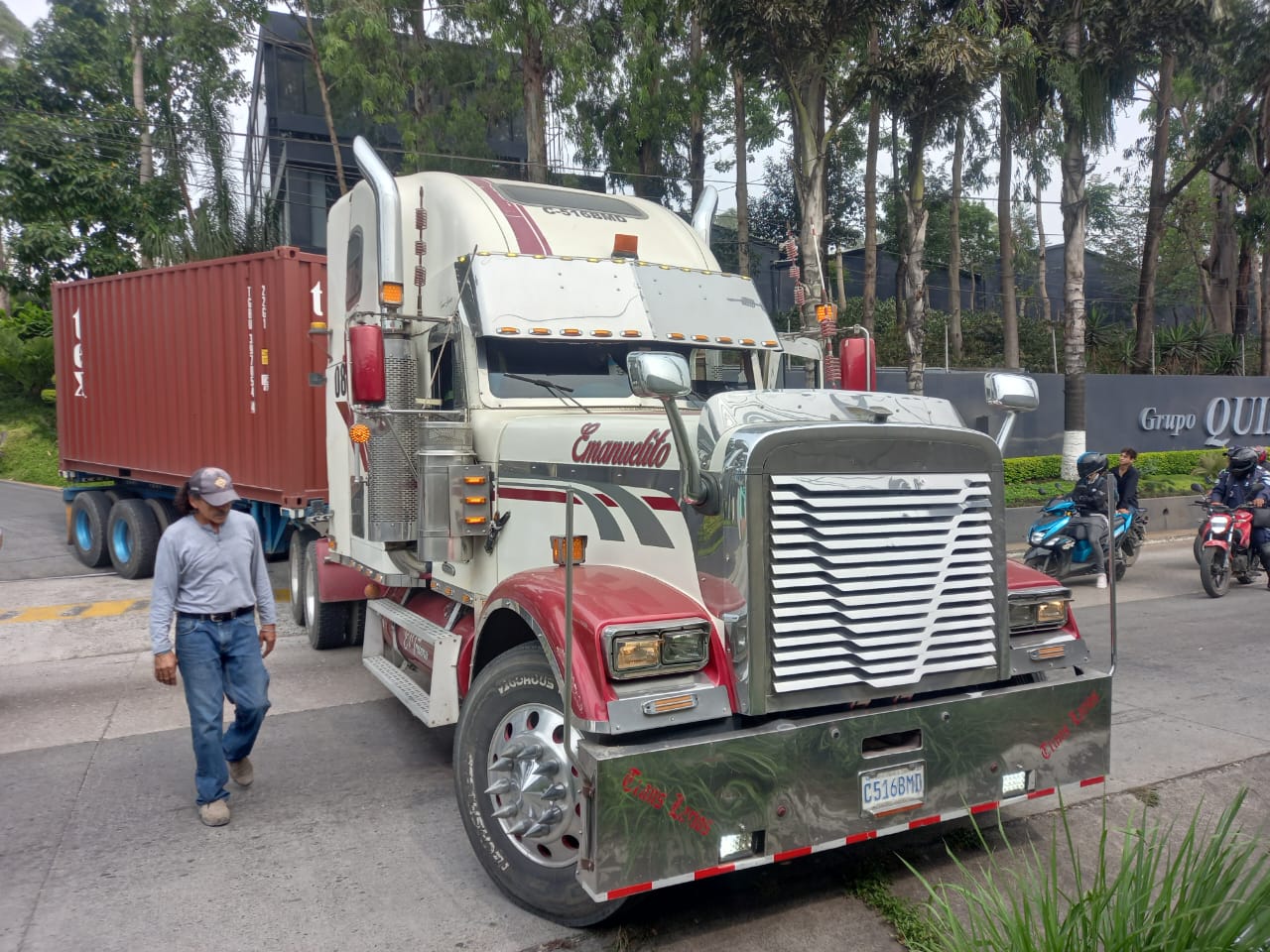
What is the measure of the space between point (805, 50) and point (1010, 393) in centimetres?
1018

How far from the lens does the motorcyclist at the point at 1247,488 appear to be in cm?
1097

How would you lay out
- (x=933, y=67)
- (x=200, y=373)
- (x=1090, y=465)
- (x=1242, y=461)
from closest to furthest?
(x=200, y=373) → (x=1242, y=461) → (x=1090, y=465) → (x=933, y=67)

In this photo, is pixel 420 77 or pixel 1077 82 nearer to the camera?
pixel 1077 82

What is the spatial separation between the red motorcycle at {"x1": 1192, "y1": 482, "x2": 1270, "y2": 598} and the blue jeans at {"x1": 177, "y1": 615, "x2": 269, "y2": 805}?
9586 mm

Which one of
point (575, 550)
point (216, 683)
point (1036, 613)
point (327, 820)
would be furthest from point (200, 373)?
point (1036, 613)

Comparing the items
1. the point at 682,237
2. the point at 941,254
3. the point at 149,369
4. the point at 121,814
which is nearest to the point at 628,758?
the point at 121,814

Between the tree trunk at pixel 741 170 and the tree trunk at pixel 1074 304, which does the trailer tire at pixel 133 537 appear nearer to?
the tree trunk at pixel 741 170

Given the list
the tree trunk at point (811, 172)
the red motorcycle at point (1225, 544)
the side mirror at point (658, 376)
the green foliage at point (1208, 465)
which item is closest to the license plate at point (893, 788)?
the side mirror at point (658, 376)

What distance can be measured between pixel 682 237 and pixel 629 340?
1379 mm

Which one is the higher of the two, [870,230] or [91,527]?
[870,230]

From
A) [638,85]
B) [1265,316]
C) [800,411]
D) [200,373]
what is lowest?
[800,411]

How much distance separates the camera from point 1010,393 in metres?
4.55

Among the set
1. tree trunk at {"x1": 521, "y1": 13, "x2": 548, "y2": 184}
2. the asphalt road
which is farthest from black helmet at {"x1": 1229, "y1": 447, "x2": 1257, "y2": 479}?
tree trunk at {"x1": 521, "y1": 13, "x2": 548, "y2": 184}

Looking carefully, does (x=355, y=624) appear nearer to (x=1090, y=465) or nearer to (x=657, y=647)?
(x=657, y=647)
